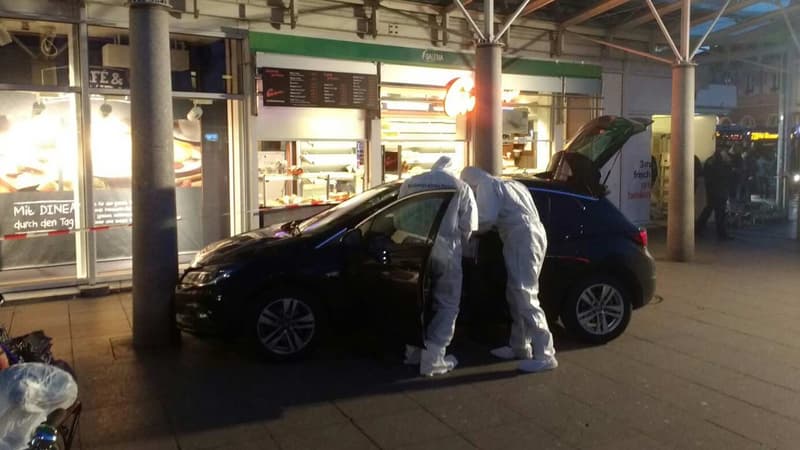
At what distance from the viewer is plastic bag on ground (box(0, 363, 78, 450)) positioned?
11.5ft

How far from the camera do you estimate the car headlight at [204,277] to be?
6.42 metres

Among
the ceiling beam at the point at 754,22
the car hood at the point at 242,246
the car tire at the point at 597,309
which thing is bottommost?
the car tire at the point at 597,309

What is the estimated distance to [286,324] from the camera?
6.52 meters

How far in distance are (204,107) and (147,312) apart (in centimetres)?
489

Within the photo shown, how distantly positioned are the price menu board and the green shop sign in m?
0.30

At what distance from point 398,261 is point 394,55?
6.76 meters

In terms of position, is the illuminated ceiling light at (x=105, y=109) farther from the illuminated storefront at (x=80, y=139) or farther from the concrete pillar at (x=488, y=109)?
the concrete pillar at (x=488, y=109)

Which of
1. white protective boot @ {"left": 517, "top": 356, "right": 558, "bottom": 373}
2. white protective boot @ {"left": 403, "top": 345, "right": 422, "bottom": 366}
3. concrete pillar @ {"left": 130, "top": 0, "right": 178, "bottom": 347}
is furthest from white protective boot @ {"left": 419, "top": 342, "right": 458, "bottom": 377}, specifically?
concrete pillar @ {"left": 130, "top": 0, "right": 178, "bottom": 347}

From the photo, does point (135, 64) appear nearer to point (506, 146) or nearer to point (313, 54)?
point (313, 54)

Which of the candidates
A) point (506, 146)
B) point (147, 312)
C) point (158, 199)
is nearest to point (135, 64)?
point (158, 199)

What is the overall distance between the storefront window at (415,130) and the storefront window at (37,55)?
15.9 feet

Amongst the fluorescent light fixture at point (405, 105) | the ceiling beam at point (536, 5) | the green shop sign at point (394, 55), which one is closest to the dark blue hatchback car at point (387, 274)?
the green shop sign at point (394, 55)

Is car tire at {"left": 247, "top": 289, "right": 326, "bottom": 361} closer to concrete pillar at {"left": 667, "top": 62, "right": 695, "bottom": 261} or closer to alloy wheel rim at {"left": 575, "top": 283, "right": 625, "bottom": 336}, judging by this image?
alloy wheel rim at {"left": 575, "top": 283, "right": 625, "bottom": 336}

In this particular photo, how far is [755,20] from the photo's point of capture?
1510 cm
